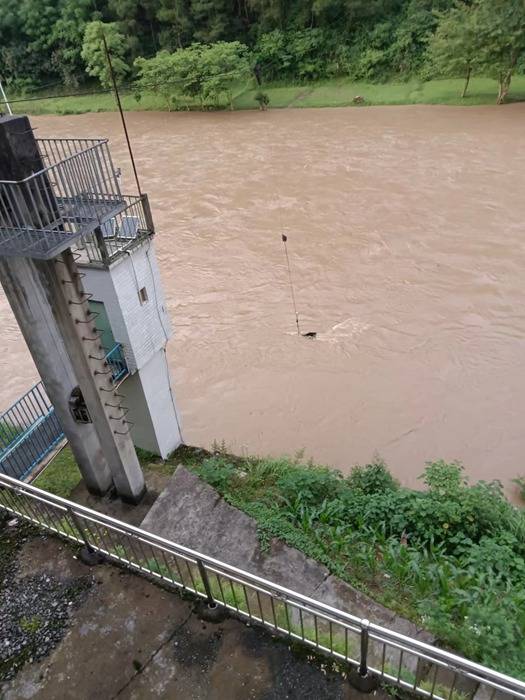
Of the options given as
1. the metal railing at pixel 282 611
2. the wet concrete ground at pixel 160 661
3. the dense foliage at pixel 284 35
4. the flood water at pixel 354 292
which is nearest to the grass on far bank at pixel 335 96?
the dense foliage at pixel 284 35

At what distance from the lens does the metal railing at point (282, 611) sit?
3.34 metres

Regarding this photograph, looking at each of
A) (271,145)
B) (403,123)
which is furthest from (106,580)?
(403,123)

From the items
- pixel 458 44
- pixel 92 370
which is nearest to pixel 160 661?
pixel 92 370

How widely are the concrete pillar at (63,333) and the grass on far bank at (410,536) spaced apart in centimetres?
110

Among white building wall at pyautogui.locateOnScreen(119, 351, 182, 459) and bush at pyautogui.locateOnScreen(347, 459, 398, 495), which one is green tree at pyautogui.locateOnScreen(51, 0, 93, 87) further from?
bush at pyautogui.locateOnScreen(347, 459, 398, 495)

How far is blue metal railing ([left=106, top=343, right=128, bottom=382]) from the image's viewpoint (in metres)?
7.11

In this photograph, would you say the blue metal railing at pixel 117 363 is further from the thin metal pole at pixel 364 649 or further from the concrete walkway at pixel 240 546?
the thin metal pole at pixel 364 649

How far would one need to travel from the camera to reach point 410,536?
6.05 metres

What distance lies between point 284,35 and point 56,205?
31462 mm

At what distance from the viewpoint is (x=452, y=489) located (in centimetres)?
634

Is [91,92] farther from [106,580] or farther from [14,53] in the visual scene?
[106,580]

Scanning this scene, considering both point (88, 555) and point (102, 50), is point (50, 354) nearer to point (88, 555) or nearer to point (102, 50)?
point (88, 555)

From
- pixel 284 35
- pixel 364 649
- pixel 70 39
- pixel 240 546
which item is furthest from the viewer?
pixel 70 39

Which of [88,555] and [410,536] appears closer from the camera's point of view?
[88,555]
